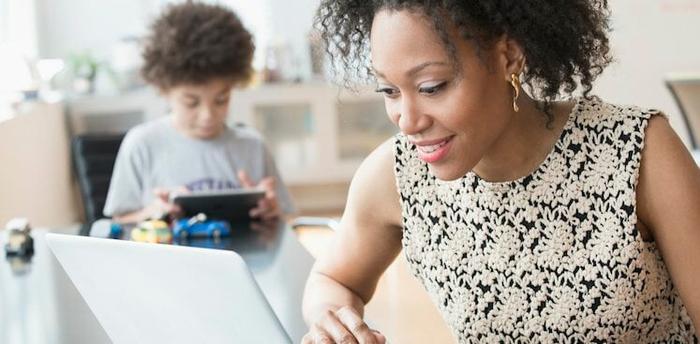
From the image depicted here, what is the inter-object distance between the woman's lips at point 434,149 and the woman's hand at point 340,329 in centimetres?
22


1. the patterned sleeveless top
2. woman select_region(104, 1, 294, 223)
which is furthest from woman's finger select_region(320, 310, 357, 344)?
woman select_region(104, 1, 294, 223)

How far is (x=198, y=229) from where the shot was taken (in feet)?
7.81

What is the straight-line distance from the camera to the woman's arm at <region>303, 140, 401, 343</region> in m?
1.63

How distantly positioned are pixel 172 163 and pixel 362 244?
157 centimetres

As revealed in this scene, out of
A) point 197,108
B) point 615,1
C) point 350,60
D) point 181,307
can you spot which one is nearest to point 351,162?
point 615,1

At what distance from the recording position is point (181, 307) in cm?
117

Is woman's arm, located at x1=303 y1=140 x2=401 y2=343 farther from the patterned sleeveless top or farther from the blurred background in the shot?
the blurred background

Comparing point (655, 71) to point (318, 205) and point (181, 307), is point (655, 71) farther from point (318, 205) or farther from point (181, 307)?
point (181, 307)

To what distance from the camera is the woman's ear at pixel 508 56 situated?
138 cm

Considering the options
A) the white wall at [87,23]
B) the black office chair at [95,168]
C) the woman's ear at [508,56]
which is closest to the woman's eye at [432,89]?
the woman's ear at [508,56]

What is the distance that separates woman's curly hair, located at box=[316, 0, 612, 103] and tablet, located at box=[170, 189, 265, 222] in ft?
3.09

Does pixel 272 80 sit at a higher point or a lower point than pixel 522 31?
lower

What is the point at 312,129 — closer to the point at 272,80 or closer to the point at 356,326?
the point at 272,80

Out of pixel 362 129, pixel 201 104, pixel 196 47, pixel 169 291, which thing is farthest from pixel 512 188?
pixel 362 129
